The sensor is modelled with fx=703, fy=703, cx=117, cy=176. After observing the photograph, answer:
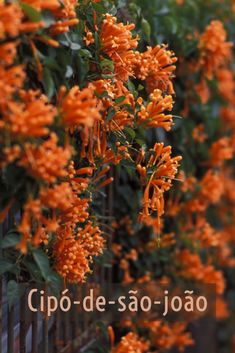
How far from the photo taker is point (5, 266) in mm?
1981

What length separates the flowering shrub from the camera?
1.54 meters

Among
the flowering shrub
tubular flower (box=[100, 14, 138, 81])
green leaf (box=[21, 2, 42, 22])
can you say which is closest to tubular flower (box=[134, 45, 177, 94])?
the flowering shrub

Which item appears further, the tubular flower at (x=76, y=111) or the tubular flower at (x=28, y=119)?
the tubular flower at (x=76, y=111)

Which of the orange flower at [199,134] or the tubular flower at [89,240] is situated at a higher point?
the orange flower at [199,134]

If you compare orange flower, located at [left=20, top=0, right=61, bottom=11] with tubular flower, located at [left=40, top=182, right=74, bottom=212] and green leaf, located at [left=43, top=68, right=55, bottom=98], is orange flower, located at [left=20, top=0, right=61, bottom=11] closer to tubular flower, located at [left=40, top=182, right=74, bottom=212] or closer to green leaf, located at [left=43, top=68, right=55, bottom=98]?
green leaf, located at [left=43, top=68, right=55, bottom=98]

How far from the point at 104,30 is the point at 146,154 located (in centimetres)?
44

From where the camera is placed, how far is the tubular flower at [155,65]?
218 cm

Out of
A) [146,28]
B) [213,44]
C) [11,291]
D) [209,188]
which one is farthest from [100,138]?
[209,188]

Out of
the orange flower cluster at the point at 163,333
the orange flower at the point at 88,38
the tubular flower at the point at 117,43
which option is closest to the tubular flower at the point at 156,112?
the tubular flower at the point at 117,43

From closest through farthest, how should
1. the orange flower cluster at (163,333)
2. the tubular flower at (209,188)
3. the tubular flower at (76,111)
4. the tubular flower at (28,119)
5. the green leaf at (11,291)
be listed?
the tubular flower at (28,119) → the tubular flower at (76,111) → the green leaf at (11,291) → the orange flower cluster at (163,333) → the tubular flower at (209,188)

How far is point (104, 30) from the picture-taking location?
6.34 feet

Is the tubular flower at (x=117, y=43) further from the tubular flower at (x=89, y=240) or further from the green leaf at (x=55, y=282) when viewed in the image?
the green leaf at (x=55, y=282)

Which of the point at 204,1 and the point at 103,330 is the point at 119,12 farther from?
the point at 204,1

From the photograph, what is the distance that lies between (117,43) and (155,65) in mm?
308
